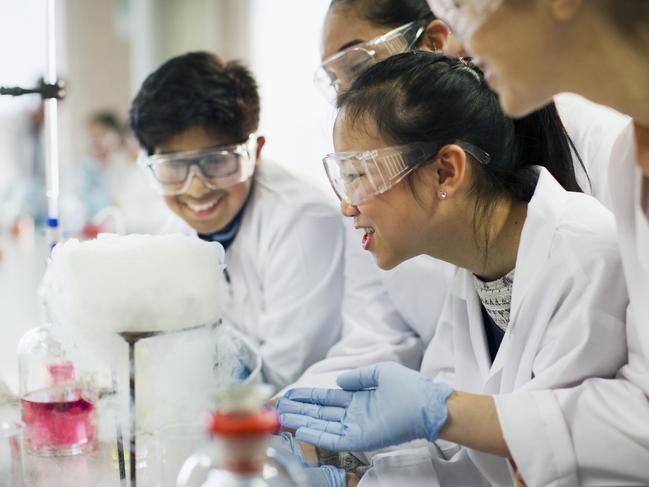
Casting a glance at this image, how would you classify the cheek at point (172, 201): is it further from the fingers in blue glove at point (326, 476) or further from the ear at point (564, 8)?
the ear at point (564, 8)

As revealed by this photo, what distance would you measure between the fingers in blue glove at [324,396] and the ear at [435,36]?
1020 millimetres

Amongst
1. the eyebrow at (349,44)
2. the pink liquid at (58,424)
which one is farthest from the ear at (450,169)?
the pink liquid at (58,424)

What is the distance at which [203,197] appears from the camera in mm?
2219

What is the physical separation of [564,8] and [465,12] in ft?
0.43

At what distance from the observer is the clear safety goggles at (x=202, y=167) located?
2098 mm

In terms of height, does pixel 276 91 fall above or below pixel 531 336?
above

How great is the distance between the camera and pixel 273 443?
136 centimetres

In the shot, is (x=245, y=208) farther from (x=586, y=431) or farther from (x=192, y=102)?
(x=586, y=431)

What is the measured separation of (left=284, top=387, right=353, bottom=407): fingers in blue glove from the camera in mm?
1404

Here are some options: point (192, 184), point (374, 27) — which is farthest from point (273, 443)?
point (374, 27)

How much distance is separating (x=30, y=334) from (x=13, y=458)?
0.41m

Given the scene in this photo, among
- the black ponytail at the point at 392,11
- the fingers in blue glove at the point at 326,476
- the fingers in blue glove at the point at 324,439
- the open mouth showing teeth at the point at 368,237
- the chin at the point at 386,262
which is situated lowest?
the fingers in blue glove at the point at 326,476

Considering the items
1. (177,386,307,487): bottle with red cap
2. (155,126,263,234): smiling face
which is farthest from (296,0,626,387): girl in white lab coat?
(177,386,307,487): bottle with red cap

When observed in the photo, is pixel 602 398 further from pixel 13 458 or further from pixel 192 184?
pixel 192 184
